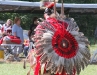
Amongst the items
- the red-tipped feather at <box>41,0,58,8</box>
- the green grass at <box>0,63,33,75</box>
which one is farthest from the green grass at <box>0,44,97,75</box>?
the red-tipped feather at <box>41,0,58,8</box>

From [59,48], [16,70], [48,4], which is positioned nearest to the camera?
[59,48]

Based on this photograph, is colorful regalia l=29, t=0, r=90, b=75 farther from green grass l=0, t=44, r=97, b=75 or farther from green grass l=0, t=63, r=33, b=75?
green grass l=0, t=44, r=97, b=75

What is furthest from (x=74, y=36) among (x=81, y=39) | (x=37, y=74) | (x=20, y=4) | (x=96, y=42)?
(x=96, y=42)

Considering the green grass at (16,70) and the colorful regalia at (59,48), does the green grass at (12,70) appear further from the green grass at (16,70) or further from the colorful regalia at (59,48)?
the colorful regalia at (59,48)

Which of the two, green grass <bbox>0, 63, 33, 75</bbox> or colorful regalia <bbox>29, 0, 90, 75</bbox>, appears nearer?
colorful regalia <bbox>29, 0, 90, 75</bbox>

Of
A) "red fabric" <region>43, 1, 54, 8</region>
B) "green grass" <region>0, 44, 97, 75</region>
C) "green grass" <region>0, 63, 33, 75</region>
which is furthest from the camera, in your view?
"green grass" <region>0, 44, 97, 75</region>

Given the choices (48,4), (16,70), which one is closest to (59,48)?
(48,4)

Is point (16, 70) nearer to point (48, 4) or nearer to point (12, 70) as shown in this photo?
point (12, 70)

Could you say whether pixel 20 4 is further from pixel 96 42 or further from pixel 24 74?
pixel 96 42

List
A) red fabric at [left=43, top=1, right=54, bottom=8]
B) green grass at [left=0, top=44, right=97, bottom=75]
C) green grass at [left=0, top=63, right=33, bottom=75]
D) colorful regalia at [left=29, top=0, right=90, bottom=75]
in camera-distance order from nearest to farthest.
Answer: colorful regalia at [left=29, top=0, right=90, bottom=75] → red fabric at [left=43, top=1, right=54, bottom=8] → green grass at [left=0, top=63, right=33, bottom=75] → green grass at [left=0, top=44, right=97, bottom=75]

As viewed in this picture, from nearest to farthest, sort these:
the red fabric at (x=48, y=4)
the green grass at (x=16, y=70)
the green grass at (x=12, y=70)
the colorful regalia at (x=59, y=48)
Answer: the colorful regalia at (x=59, y=48)
the red fabric at (x=48, y=4)
the green grass at (x=12, y=70)
the green grass at (x=16, y=70)

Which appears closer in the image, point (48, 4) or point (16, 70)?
point (48, 4)

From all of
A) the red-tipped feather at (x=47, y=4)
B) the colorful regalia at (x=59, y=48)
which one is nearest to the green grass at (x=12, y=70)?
the red-tipped feather at (x=47, y=4)

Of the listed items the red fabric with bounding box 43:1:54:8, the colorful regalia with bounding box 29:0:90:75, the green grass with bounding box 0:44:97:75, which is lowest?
the green grass with bounding box 0:44:97:75
